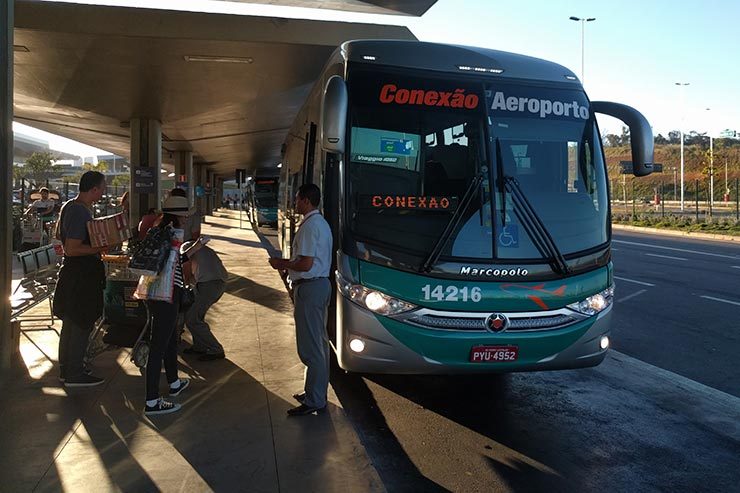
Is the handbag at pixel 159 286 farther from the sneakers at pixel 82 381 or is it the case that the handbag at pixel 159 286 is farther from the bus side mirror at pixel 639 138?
the bus side mirror at pixel 639 138

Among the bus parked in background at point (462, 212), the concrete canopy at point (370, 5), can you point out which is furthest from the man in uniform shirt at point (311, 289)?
the concrete canopy at point (370, 5)

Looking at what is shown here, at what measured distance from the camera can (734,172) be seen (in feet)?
304

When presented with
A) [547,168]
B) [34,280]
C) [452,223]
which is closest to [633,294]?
[547,168]

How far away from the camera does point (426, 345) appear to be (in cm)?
473

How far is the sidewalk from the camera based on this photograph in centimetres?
383

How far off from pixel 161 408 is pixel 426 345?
2270mm

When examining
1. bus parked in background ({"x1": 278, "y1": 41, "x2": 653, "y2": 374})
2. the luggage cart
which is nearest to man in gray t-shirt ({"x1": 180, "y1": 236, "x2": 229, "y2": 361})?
the luggage cart

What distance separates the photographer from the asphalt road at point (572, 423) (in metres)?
4.23

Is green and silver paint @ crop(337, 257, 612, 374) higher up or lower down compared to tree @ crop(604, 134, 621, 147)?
lower down

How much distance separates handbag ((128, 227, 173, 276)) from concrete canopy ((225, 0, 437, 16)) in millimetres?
9161

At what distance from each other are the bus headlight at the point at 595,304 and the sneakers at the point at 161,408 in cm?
342

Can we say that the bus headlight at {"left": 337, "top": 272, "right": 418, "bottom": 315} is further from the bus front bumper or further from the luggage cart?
the luggage cart

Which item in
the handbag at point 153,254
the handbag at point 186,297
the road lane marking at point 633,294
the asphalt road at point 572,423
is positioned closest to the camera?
the asphalt road at point 572,423

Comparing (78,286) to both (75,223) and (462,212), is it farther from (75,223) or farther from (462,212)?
(462,212)
